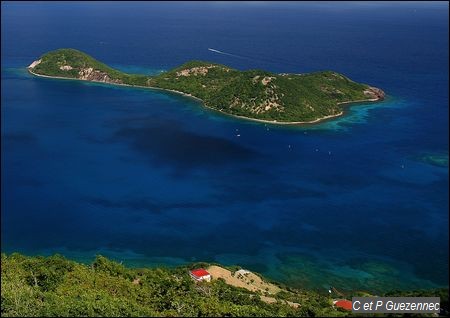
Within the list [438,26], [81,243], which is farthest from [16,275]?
[438,26]

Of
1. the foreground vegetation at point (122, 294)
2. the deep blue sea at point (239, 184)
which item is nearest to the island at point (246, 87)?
the deep blue sea at point (239, 184)

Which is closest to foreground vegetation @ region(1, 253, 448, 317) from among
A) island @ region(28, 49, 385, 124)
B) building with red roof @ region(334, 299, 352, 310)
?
building with red roof @ region(334, 299, 352, 310)

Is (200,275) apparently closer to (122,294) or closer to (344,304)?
(122,294)

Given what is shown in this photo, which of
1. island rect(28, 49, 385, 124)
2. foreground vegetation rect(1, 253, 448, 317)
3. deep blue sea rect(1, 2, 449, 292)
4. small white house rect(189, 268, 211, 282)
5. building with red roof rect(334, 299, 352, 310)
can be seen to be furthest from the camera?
island rect(28, 49, 385, 124)

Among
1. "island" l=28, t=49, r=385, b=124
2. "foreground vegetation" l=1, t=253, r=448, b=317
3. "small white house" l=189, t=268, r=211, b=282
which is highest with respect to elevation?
"island" l=28, t=49, r=385, b=124

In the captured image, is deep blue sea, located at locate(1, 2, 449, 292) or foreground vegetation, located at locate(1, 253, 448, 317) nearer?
foreground vegetation, located at locate(1, 253, 448, 317)

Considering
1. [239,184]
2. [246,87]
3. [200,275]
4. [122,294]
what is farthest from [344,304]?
[246,87]

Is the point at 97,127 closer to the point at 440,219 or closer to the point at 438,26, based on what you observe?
the point at 440,219

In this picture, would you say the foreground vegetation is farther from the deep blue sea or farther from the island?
the island
